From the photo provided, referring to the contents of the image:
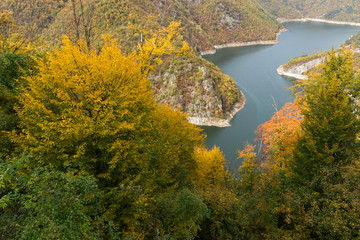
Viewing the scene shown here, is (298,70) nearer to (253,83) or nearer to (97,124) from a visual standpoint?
(253,83)

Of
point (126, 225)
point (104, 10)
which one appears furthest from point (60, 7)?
point (126, 225)

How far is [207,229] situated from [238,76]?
10425 cm

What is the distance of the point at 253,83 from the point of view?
325 feet

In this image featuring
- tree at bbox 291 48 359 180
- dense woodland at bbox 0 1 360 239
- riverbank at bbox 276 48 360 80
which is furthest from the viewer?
riverbank at bbox 276 48 360 80

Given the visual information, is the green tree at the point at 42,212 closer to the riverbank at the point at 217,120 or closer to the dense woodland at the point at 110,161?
the dense woodland at the point at 110,161

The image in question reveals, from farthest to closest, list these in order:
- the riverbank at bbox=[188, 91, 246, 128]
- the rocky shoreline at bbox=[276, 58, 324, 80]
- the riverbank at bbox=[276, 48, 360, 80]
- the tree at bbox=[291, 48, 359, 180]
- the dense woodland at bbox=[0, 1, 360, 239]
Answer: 1. the rocky shoreline at bbox=[276, 58, 324, 80]
2. the riverbank at bbox=[276, 48, 360, 80]
3. the riverbank at bbox=[188, 91, 246, 128]
4. the tree at bbox=[291, 48, 359, 180]
5. the dense woodland at bbox=[0, 1, 360, 239]

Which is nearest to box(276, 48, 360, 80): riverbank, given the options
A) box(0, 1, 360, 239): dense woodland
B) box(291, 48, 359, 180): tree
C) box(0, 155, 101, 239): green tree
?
box(291, 48, 359, 180): tree

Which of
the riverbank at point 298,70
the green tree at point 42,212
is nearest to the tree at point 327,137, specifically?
the green tree at point 42,212

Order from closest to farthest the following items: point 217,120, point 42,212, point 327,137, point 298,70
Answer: point 42,212 < point 327,137 < point 217,120 < point 298,70

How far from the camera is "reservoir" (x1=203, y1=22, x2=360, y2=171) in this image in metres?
62.0

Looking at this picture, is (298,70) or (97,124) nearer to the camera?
(97,124)

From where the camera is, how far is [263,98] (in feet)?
278

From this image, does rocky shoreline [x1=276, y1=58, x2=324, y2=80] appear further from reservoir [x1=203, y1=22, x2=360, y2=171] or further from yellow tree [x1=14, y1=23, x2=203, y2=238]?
yellow tree [x1=14, y1=23, x2=203, y2=238]

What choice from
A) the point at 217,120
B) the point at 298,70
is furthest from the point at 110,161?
the point at 298,70
